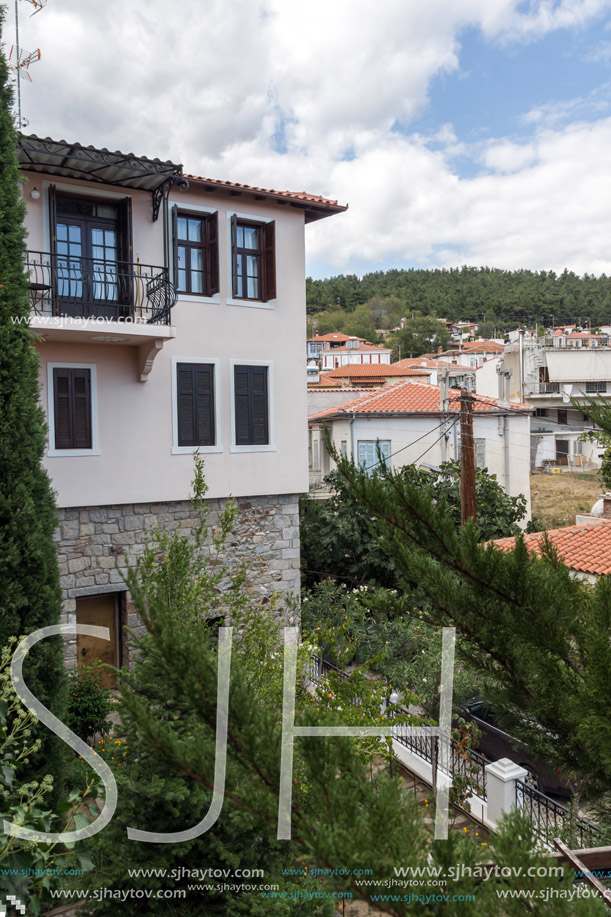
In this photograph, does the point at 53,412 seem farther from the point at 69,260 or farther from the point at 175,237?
the point at 175,237

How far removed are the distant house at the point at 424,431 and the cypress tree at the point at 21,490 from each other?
540 inches

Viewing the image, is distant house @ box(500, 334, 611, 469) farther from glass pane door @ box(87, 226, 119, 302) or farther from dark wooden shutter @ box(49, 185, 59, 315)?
dark wooden shutter @ box(49, 185, 59, 315)

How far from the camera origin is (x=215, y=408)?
12.0 metres

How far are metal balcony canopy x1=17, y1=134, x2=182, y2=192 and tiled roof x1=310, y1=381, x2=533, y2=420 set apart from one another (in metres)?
11.0

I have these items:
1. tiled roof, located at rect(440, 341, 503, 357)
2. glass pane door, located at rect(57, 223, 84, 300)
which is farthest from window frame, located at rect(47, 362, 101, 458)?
tiled roof, located at rect(440, 341, 503, 357)

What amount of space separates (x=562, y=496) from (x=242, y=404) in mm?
20545

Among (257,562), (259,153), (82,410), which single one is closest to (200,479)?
(82,410)

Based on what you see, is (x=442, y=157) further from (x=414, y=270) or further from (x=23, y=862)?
(x=414, y=270)

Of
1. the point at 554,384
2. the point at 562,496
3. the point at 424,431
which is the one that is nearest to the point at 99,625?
the point at 424,431

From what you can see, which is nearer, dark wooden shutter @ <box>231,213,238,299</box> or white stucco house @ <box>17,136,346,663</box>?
white stucco house @ <box>17,136,346,663</box>

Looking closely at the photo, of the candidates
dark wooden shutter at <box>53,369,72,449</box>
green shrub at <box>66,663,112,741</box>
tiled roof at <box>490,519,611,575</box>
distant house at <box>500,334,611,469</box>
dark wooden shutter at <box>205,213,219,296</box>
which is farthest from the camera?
distant house at <box>500,334,611,469</box>

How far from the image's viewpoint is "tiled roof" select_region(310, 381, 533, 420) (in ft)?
68.8

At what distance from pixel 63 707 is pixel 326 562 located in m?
9.09

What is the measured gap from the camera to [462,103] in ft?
52.6
